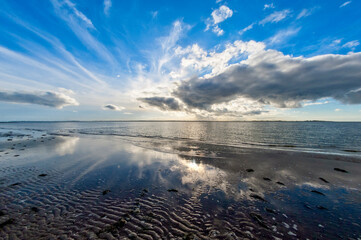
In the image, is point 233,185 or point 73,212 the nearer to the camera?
point 73,212

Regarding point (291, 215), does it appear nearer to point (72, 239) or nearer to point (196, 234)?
point (196, 234)

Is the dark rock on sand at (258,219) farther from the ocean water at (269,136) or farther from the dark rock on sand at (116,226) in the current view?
the ocean water at (269,136)

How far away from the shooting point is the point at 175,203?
25.6ft

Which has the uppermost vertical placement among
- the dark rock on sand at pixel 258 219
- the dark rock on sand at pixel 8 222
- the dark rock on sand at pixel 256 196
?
the dark rock on sand at pixel 8 222

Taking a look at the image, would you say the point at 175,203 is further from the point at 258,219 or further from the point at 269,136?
the point at 269,136

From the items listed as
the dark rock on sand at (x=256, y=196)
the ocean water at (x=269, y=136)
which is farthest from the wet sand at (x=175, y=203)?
the ocean water at (x=269, y=136)

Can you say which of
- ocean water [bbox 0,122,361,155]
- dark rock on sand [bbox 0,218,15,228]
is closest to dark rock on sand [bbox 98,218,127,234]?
dark rock on sand [bbox 0,218,15,228]

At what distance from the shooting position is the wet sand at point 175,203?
5758 millimetres

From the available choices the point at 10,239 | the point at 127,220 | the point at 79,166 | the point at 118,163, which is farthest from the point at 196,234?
the point at 79,166

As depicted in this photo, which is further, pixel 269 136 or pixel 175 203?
pixel 269 136

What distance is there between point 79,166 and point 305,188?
20.9 meters

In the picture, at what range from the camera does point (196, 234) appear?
562 cm

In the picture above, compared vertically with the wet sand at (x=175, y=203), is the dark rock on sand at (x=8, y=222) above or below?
above

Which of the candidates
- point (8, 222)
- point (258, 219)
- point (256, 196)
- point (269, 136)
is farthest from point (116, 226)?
point (269, 136)
